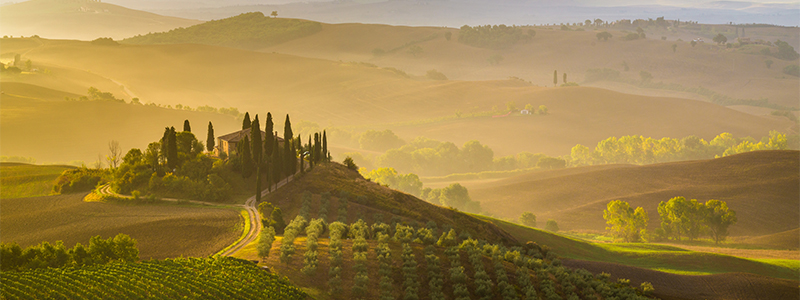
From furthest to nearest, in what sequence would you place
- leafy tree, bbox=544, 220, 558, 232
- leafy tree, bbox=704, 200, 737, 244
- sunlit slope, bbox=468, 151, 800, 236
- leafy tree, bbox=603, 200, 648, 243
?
sunlit slope, bbox=468, 151, 800, 236 < leafy tree, bbox=544, 220, 558, 232 < leafy tree, bbox=603, 200, 648, 243 < leafy tree, bbox=704, 200, 737, 244

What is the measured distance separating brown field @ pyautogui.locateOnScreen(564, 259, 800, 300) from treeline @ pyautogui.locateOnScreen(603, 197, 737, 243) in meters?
34.7

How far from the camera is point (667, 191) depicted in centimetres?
10944

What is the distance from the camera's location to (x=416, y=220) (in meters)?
57.1

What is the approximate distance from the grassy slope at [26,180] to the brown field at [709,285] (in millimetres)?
61166

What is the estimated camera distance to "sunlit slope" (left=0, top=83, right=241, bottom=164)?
5123 inches

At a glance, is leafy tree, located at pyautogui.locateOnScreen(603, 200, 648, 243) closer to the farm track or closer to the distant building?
the farm track

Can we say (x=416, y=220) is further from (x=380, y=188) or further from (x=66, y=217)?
(x=66, y=217)

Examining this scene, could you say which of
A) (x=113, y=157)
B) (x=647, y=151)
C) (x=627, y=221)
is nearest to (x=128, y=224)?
(x=113, y=157)

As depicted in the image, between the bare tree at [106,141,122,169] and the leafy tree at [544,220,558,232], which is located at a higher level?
the bare tree at [106,141,122,169]

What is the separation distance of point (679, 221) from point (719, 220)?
5604 millimetres

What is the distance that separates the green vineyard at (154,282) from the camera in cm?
2514

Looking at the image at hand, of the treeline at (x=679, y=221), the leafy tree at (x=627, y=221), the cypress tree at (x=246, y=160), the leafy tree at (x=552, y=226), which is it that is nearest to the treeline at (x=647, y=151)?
the leafy tree at (x=552, y=226)

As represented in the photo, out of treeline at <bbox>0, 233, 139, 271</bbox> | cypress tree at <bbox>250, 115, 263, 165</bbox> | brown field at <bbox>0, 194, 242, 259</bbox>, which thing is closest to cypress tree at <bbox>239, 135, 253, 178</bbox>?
cypress tree at <bbox>250, 115, 263, 165</bbox>

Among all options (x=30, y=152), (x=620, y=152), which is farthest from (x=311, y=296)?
(x=620, y=152)
